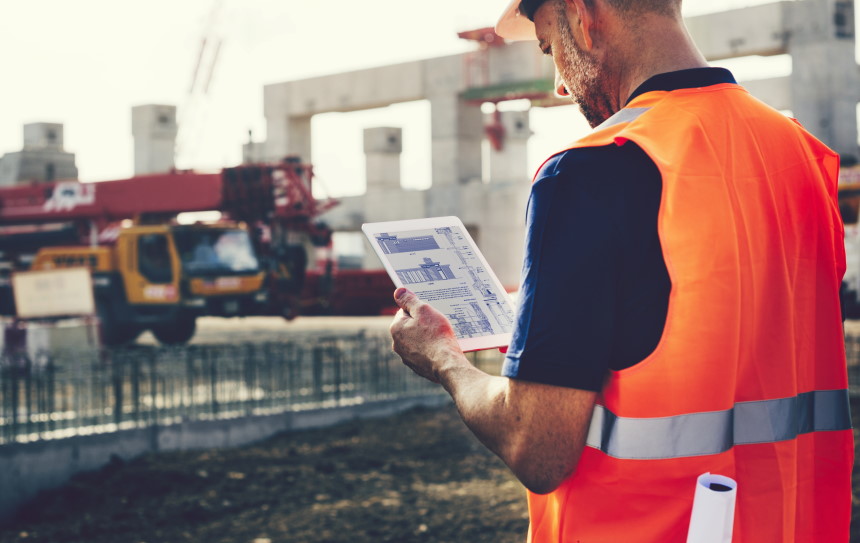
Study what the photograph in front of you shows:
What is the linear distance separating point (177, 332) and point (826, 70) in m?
15.3

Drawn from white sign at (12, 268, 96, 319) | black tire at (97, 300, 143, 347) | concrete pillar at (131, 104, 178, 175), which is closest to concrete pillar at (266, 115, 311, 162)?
concrete pillar at (131, 104, 178, 175)

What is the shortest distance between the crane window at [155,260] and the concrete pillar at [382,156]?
47.7 ft

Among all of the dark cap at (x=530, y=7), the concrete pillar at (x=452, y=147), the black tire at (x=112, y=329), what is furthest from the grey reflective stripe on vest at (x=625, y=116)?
the concrete pillar at (x=452, y=147)

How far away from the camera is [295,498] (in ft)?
25.4

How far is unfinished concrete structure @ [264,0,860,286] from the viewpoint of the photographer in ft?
78.7

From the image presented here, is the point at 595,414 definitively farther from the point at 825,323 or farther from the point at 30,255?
the point at 30,255

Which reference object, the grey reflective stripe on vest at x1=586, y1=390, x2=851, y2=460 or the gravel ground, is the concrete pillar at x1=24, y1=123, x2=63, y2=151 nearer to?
the gravel ground

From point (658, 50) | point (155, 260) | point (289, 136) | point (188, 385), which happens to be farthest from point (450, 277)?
point (289, 136)

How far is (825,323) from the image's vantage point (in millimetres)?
1782

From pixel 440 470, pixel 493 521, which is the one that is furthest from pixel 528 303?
pixel 440 470

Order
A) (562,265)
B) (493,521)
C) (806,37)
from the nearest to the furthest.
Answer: (562,265)
(493,521)
(806,37)

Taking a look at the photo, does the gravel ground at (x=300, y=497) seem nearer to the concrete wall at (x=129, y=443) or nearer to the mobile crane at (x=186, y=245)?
the concrete wall at (x=129, y=443)

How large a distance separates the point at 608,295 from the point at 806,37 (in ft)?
80.3

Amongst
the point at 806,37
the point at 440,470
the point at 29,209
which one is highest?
the point at 806,37
